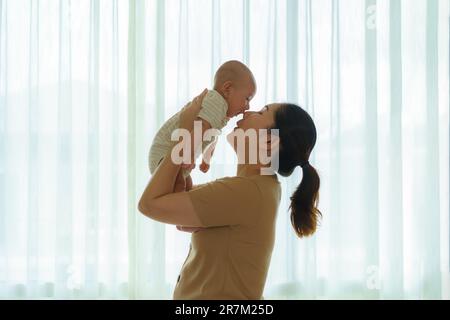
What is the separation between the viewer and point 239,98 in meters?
1.45

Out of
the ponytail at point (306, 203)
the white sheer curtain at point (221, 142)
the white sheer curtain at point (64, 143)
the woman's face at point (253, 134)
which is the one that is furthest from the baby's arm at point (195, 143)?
the white sheer curtain at point (64, 143)

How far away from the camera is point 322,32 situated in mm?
2691

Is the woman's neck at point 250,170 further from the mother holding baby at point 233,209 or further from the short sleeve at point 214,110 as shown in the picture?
the short sleeve at point 214,110

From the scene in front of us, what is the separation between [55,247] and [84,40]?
3.43 feet

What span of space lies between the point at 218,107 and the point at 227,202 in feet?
0.81

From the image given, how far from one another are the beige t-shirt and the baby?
0.13 metres

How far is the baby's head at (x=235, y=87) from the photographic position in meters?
1.45

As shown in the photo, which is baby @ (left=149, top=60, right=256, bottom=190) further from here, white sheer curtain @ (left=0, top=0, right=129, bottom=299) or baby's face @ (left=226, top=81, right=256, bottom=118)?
white sheer curtain @ (left=0, top=0, right=129, bottom=299)

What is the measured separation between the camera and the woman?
1.30 metres

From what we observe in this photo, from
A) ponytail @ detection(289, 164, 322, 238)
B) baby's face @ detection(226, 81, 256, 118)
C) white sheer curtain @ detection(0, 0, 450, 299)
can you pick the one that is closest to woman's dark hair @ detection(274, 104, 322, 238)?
ponytail @ detection(289, 164, 322, 238)

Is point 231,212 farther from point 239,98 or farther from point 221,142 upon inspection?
point 221,142

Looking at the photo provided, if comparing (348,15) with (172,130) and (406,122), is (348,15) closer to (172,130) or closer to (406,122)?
(406,122)

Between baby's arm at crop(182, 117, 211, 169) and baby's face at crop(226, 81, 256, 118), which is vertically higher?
baby's face at crop(226, 81, 256, 118)

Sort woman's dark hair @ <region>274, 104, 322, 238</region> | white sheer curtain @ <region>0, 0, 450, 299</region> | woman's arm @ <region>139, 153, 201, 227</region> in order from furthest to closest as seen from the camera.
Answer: white sheer curtain @ <region>0, 0, 450, 299</region>, woman's dark hair @ <region>274, 104, 322, 238</region>, woman's arm @ <region>139, 153, 201, 227</region>
